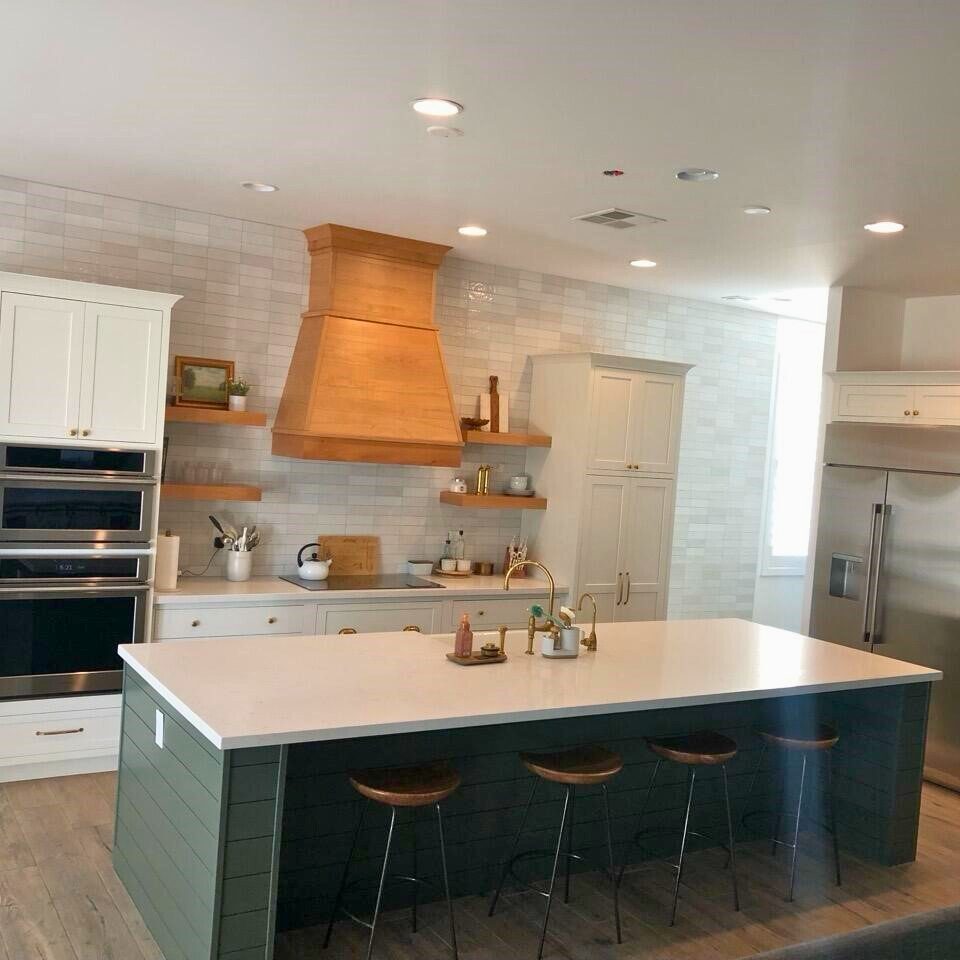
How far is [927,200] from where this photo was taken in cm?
428

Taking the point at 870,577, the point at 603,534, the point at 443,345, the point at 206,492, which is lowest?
the point at 870,577

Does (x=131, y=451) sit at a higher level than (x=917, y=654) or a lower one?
higher

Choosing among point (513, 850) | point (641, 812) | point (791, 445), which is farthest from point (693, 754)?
point (791, 445)

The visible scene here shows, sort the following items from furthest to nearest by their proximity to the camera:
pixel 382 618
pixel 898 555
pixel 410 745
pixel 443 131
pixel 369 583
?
pixel 898 555
pixel 369 583
pixel 382 618
pixel 443 131
pixel 410 745

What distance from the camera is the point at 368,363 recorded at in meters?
5.77

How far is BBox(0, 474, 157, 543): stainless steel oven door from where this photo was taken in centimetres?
460

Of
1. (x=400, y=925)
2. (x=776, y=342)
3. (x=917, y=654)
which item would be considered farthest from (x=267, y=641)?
(x=776, y=342)

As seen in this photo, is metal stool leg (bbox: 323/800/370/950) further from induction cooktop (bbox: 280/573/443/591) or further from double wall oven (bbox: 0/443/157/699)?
induction cooktop (bbox: 280/573/443/591)

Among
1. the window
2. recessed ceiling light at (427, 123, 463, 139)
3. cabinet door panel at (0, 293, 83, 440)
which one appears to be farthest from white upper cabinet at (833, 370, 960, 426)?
cabinet door panel at (0, 293, 83, 440)

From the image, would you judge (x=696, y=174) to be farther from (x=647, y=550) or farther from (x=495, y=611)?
(x=647, y=550)

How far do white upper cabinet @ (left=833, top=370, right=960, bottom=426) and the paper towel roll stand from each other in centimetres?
413

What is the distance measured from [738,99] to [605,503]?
346cm

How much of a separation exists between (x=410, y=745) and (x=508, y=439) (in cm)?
308

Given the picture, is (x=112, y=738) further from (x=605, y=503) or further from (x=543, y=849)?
(x=605, y=503)
